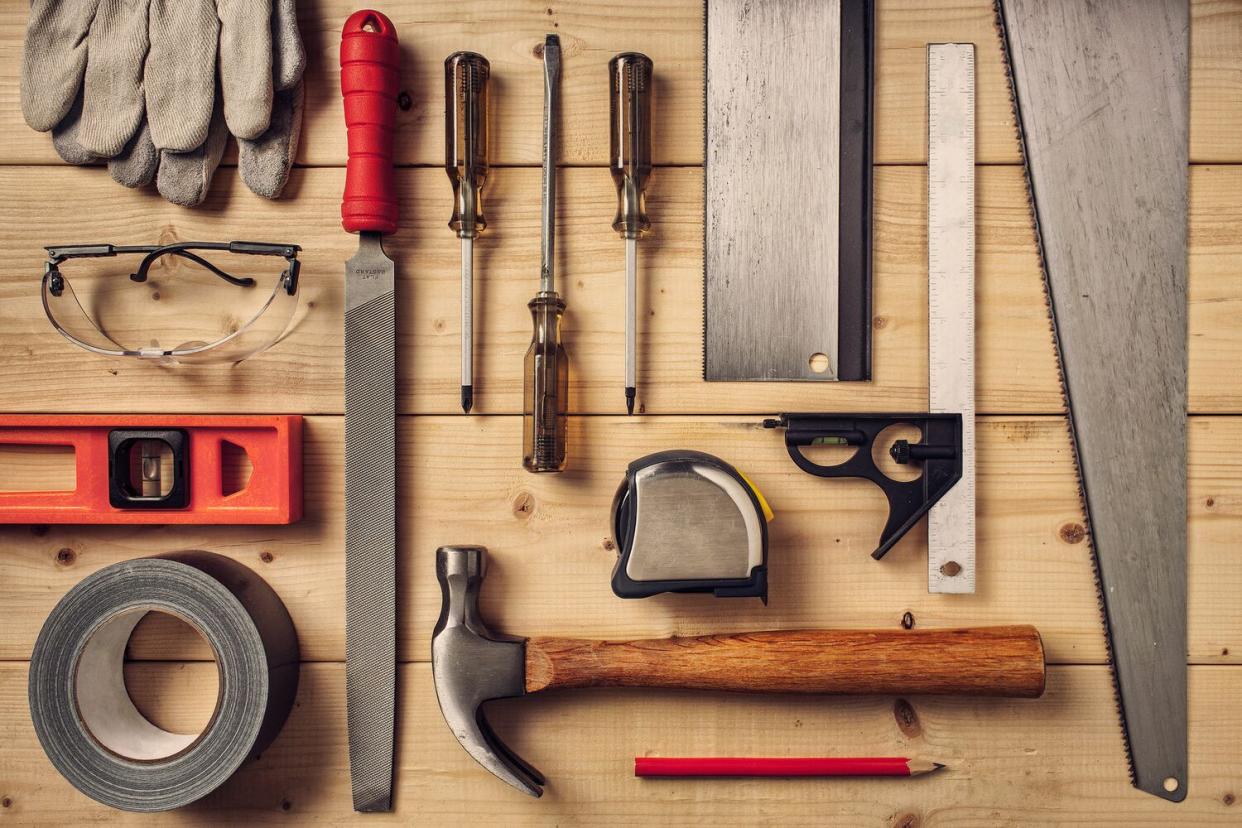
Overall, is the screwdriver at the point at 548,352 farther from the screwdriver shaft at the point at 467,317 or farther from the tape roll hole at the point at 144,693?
the tape roll hole at the point at 144,693

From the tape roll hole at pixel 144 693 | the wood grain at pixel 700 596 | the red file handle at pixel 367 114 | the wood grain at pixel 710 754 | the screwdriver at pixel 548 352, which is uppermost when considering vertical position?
the red file handle at pixel 367 114

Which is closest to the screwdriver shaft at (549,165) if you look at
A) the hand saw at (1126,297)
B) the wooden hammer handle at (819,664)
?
the wooden hammer handle at (819,664)

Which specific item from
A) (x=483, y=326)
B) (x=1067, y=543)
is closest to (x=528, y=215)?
(x=483, y=326)

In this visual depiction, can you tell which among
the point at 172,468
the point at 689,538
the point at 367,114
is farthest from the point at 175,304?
the point at 689,538

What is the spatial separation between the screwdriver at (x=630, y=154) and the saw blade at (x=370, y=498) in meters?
0.27

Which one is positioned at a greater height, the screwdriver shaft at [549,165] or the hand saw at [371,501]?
the screwdriver shaft at [549,165]

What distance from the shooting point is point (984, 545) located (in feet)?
3.06

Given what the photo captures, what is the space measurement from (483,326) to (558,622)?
36cm

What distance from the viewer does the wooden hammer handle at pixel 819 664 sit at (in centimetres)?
86

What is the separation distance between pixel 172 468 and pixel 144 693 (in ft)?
0.91

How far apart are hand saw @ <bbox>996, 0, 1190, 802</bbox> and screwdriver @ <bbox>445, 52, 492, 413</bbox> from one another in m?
0.63

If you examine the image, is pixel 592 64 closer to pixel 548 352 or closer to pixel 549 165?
pixel 549 165

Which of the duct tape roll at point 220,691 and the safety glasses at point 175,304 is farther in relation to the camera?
the safety glasses at point 175,304

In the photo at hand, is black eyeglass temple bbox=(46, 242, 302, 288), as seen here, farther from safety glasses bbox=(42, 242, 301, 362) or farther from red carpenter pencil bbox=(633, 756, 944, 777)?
red carpenter pencil bbox=(633, 756, 944, 777)
